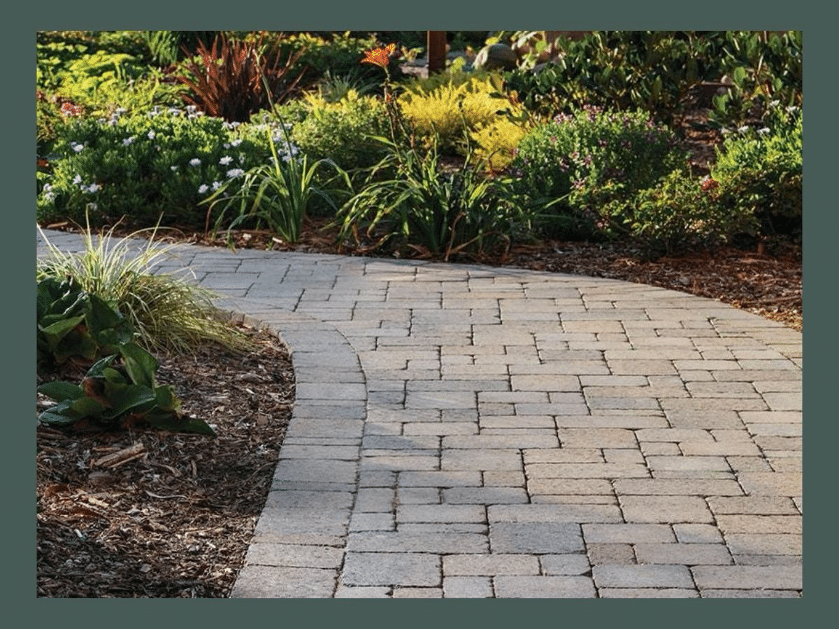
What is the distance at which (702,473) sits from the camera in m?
4.24

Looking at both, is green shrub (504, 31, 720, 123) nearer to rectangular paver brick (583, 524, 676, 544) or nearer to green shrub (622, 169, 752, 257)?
green shrub (622, 169, 752, 257)

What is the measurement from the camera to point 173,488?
13.6ft

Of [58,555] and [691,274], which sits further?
[691,274]

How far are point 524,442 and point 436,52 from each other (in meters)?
9.78

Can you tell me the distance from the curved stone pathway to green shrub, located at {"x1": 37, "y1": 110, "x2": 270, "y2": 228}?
178 cm

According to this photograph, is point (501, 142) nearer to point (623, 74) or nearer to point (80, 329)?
point (623, 74)

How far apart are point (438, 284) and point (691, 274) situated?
165 cm

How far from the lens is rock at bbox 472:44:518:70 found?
48.0 feet

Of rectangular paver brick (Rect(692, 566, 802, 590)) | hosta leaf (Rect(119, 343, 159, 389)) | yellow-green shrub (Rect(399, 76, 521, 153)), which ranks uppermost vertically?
yellow-green shrub (Rect(399, 76, 521, 153))

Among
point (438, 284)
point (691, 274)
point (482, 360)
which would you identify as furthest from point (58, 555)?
point (691, 274)

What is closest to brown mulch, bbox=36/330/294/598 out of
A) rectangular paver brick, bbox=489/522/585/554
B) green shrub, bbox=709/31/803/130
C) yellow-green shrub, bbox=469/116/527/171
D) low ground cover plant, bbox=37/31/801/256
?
rectangular paver brick, bbox=489/522/585/554

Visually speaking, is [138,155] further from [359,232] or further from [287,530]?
[287,530]

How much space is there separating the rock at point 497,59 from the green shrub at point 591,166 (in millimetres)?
5931

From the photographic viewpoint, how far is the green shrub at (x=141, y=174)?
29.1 feet
